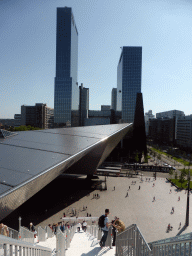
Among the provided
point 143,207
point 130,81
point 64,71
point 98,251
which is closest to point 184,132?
point 130,81

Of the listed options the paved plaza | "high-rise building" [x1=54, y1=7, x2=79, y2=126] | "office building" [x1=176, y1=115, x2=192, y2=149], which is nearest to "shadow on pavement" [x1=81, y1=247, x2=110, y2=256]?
the paved plaza

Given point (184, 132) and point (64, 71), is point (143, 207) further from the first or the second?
point (64, 71)

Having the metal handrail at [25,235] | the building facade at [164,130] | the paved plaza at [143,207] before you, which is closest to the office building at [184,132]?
the building facade at [164,130]

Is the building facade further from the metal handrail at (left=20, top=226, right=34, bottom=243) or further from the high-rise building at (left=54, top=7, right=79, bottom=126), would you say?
the metal handrail at (left=20, top=226, right=34, bottom=243)

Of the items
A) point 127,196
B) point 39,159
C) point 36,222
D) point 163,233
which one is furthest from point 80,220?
point 39,159

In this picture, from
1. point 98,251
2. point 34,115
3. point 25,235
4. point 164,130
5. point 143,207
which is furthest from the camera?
point 34,115

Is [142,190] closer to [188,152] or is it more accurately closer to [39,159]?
[39,159]
